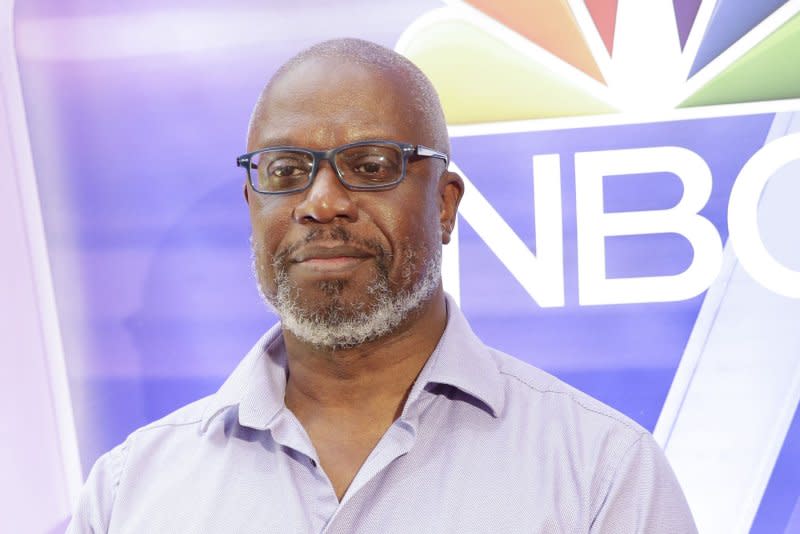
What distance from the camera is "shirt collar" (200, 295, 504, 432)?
1.64 m

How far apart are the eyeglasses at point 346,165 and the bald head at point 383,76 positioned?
0.08m

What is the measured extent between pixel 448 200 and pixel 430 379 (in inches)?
14.9

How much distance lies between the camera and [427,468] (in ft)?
5.15

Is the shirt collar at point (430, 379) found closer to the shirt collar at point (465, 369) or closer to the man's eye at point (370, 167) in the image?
the shirt collar at point (465, 369)

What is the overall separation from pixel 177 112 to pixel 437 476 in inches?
54.6

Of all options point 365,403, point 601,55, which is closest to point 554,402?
point 365,403

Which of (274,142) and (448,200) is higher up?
(274,142)

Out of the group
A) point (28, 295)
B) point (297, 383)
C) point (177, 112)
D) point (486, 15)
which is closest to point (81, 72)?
point (177, 112)

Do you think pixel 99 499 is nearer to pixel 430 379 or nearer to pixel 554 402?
pixel 430 379

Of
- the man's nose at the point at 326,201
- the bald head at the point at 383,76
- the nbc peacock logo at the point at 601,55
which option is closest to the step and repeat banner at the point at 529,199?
the nbc peacock logo at the point at 601,55

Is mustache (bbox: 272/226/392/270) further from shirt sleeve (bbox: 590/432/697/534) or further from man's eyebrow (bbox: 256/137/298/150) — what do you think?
shirt sleeve (bbox: 590/432/697/534)

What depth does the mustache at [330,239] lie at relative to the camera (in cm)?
159

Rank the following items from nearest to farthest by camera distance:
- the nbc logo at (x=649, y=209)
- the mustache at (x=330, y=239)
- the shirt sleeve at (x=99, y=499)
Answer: the mustache at (x=330, y=239), the shirt sleeve at (x=99, y=499), the nbc logo at (x=649, y=209)

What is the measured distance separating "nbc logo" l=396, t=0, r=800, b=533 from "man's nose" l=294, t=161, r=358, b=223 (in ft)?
2.61
